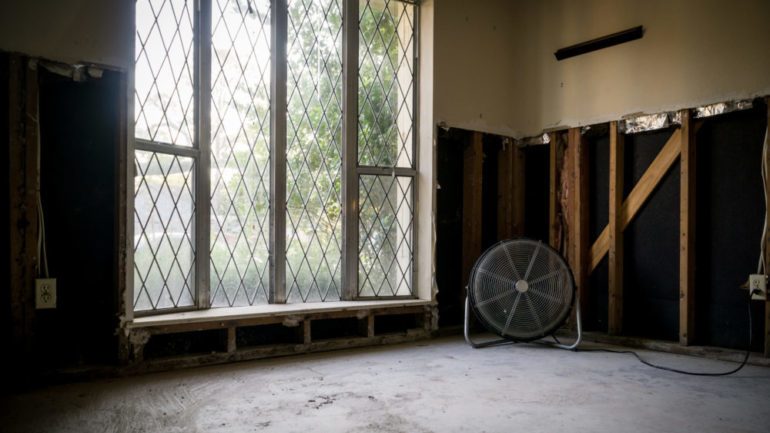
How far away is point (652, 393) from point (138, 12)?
150 inches

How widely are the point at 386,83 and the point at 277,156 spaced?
3.86 feet

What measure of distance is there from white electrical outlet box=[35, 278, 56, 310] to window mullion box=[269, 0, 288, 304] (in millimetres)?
1401

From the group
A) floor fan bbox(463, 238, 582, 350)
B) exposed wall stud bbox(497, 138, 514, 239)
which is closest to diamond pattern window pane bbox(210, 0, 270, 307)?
floor fan bbox(463, 238, 582, 350)

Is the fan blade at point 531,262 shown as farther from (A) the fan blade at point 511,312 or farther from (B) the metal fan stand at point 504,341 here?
(B) the metal fan stand at point 504,341

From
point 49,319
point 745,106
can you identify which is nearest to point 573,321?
point 745,106

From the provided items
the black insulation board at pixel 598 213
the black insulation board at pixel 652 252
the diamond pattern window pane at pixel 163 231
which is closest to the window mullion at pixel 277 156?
the diamond pattern window pane at pixel 163 231

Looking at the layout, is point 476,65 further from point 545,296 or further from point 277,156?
point 545,296

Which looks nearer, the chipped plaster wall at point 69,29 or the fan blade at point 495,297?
the chipped plaster wall at point 69,29

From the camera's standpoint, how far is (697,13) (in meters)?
3.99

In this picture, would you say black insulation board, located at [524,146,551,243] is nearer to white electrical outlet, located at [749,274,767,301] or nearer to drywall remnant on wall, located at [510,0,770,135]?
drywall remnant on wall, located at [510,0,770,135]

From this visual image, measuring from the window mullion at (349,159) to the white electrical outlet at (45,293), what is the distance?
1.97m

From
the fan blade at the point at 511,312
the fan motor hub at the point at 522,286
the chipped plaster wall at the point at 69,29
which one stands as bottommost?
the fan blade at the point at 511,312

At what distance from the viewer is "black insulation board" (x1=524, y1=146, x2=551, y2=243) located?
16.7 ft

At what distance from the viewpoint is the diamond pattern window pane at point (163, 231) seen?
339cm
